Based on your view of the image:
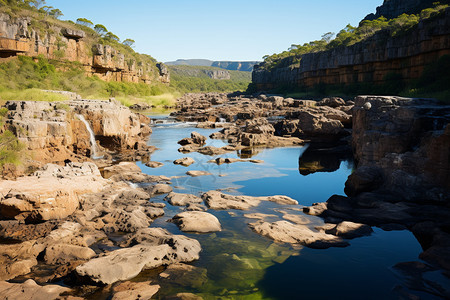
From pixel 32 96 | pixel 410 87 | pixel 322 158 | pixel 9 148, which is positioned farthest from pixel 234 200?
pixel 410 87

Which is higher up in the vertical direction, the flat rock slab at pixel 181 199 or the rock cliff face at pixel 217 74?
the rock cliff face at pixel 217 74

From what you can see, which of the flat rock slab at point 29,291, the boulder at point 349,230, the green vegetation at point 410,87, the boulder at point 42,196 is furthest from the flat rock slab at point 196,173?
the green vegetation at point 410,87

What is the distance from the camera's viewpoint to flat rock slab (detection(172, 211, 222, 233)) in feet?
24.7

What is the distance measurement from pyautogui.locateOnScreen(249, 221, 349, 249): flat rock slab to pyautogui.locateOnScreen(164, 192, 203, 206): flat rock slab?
2281mm

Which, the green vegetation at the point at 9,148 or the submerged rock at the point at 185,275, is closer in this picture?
the submerged rock at the point at 185,275

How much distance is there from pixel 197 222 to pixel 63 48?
148 feet

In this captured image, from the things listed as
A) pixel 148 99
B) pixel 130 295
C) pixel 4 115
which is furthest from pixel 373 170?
pixel 148 99

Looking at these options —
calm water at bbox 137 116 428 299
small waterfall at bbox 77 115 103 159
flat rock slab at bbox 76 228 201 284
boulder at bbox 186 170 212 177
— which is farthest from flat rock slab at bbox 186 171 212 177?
flat rock slab at bbox 76 228 201 284

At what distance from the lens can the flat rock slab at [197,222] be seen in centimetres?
753

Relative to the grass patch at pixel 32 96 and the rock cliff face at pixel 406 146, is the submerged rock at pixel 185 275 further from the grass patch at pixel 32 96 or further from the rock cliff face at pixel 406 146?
the grass patch at pixel 32 96

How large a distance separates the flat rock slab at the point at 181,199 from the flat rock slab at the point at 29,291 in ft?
14.1

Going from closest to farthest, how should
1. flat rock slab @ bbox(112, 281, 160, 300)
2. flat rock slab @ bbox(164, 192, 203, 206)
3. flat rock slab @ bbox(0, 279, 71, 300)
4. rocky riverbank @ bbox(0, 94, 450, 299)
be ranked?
flat rock slab @ bbox(0, 279, 71, 300), flat rock slab @ bbox(112, 281, 160, 300), rocky riverbank @ bbox(0, 94, 450, 299), flat rock slab @ bbox(164, 192, 203, 206)

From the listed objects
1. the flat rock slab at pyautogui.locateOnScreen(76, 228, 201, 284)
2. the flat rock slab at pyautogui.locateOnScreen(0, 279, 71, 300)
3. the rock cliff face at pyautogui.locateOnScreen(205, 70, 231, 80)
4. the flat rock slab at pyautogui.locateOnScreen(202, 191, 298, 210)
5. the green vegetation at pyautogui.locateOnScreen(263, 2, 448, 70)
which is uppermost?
the rock cliff face at pyautogui.locateOnScreen(205, 70, 231, 80)

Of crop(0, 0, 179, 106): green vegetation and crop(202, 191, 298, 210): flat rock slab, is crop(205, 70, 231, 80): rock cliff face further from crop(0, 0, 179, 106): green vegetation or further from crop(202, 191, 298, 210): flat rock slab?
crop(202, 191, 298, 210): flat rock slab
